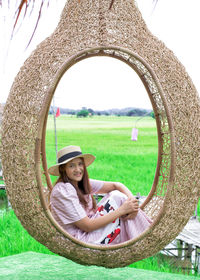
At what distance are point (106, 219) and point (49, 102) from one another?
0.83 meters

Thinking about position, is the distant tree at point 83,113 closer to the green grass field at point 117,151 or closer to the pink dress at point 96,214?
the green grass field at point 117,151

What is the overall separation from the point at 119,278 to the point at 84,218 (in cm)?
88

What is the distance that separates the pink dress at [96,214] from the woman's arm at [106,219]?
41mm

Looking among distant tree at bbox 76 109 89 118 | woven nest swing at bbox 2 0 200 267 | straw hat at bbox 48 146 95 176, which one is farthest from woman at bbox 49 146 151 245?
distant tree at bbox 76 109 89 118

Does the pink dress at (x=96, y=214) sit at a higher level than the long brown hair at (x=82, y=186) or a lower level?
lower

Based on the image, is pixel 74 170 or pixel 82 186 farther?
pixel 82 186

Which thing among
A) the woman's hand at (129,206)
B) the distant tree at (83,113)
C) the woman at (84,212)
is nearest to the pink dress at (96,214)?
the woman at (84,212)

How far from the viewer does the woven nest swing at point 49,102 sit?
228cm

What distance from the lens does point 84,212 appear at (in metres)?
2.43

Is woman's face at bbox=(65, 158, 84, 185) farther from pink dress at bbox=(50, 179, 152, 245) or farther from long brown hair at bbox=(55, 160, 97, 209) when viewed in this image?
pink dress at bbox=(50, 179, 152, 245)

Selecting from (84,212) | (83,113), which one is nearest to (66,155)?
(84,212)

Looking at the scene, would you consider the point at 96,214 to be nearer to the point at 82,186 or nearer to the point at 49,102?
the point at 82,186

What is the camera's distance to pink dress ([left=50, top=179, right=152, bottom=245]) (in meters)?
2.41

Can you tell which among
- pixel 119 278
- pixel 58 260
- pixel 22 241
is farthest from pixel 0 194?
pixel 119 278
